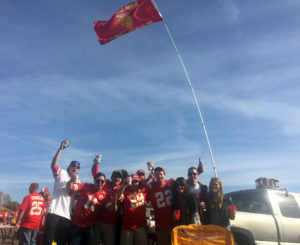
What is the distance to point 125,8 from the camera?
26.6ft

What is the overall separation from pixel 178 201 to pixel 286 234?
10.00 feet

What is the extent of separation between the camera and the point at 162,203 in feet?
15.4

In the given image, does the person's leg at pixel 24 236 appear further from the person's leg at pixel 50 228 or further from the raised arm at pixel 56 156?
the raised arm at pixel 56 156

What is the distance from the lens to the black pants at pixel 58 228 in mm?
4180

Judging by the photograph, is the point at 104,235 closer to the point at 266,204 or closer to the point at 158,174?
the point at 158,174

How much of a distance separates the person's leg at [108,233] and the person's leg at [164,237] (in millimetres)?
880

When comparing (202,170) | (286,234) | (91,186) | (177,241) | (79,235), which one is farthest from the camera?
(202,170)

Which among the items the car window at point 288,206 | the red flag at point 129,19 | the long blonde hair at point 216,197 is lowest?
the car window at point 288,206

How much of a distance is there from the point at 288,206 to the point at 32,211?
6.71 meters

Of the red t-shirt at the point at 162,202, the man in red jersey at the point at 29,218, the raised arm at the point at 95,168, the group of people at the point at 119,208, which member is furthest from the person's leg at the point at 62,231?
the man in red jersey at the point at 29,218

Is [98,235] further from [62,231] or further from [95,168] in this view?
[95,168]

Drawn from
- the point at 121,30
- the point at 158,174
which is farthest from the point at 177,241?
the point at 121,30

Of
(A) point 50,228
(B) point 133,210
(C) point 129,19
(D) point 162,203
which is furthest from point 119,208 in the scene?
(C) point 129,19

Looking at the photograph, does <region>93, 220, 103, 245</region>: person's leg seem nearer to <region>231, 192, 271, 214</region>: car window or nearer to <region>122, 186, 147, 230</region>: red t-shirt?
<region>122, 186, 147, 230</region>: red t-shirt
